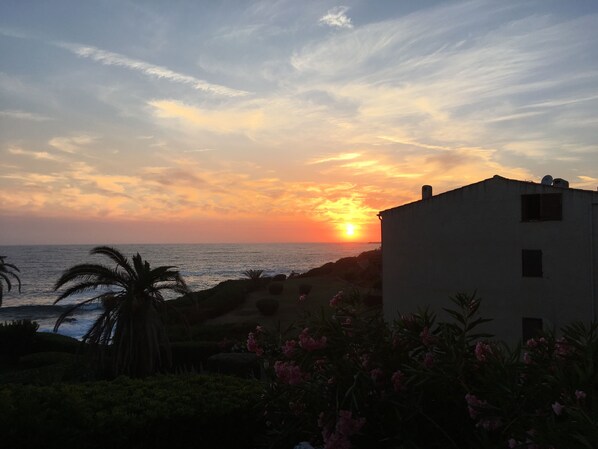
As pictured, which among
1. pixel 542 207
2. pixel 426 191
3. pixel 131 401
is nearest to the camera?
pixel 131 401

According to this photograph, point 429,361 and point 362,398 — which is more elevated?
point 429,361

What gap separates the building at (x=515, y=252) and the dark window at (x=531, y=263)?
34 millimetres

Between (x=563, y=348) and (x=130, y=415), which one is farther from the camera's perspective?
(x=130, y=415)

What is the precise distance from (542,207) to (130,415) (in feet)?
55.8

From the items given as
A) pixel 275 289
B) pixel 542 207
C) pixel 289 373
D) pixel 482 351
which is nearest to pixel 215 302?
pixel 275 289

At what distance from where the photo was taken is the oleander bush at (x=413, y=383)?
→ 14.2 feet

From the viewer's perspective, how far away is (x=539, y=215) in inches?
753

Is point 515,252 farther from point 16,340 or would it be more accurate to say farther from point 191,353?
point 16,340

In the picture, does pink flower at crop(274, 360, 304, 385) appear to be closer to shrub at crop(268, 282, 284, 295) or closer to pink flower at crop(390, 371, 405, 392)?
pink flower at crop(390, 371, 405, 392)

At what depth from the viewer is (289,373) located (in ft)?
16.6

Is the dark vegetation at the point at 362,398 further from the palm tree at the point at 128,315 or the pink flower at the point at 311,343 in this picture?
the palm tree at the point at 128,315

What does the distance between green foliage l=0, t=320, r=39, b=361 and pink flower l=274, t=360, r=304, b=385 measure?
78.7 ft

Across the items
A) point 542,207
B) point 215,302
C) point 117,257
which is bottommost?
point 215,302

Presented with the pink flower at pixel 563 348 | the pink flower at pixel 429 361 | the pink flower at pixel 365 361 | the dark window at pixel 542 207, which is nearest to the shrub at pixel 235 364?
the dark window at pixel 542 207
